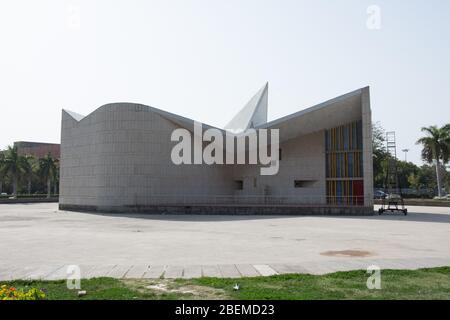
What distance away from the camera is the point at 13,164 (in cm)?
5378

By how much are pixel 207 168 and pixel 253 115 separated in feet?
31.9

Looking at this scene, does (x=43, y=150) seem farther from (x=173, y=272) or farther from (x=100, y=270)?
(x=173, y=272)

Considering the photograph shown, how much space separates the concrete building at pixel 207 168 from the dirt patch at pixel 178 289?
22.5m

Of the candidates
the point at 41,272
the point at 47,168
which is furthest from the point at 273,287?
the point at 47,168

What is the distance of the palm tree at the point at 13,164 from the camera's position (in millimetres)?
53656

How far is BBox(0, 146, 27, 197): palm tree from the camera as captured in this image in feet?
176

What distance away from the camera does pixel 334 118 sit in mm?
33406

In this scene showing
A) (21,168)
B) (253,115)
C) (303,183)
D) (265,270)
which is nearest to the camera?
(265,270)

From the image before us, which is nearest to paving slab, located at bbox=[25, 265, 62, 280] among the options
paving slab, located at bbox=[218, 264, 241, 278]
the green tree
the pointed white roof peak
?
paving slab, located at bbox=[218, 264, 241, 278]

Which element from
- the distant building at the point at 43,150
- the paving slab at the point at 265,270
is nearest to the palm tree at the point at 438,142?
the paving slab at the point at 265,270

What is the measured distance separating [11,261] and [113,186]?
2257 centimetres

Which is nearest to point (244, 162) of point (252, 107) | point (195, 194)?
point (195, 194)
